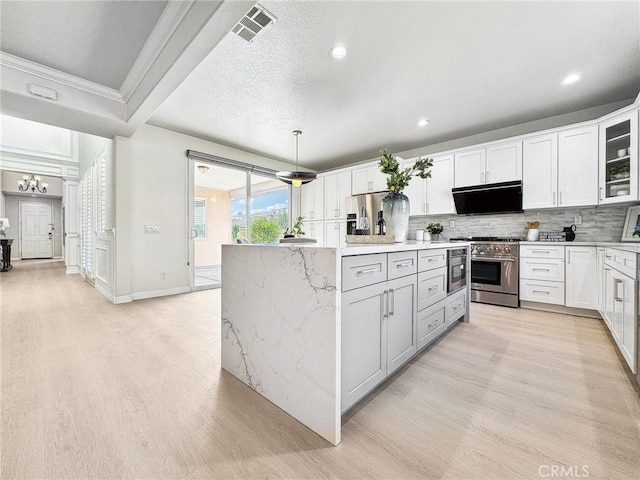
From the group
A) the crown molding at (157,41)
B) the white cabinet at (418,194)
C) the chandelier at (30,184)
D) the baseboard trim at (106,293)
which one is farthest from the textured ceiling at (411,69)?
the chandelier at (30,184)

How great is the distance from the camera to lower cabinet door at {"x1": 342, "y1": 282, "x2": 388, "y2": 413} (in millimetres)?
1285

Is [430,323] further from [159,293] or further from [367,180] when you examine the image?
[159,293]

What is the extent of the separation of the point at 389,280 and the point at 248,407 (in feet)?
3.52

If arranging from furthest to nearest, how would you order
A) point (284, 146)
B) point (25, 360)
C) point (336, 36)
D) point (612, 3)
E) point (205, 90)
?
point (284, 146) < point (205, 90) < point (336, 36) < point (25, 360) < point (612, 3)

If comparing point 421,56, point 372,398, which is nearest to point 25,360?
point 372,398

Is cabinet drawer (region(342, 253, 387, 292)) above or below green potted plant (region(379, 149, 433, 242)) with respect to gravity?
below

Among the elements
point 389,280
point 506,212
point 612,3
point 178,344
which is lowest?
point 178,344

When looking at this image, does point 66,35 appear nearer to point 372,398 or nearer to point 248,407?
point 248,407

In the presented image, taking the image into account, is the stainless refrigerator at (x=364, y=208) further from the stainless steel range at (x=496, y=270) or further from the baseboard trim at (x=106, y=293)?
the baseboard trim at (x=106, y=293)

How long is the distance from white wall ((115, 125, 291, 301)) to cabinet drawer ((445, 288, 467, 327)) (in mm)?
4033

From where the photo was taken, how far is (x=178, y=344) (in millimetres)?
2344

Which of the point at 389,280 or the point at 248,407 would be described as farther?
the point at 389,280

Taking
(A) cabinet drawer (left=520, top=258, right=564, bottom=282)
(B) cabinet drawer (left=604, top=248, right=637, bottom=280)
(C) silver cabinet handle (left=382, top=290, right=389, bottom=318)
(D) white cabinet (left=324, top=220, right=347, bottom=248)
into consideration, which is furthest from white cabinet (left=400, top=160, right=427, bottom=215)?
(C) silver cabinet handle (left=382, top=290, right=389, bottom=318)

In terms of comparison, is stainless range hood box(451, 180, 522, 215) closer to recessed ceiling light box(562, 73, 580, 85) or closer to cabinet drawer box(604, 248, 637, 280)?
recessed ceiling light box(562, 73, 580, 85)
